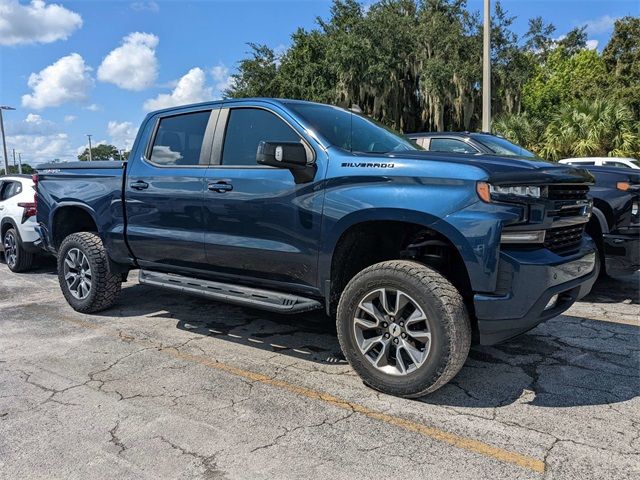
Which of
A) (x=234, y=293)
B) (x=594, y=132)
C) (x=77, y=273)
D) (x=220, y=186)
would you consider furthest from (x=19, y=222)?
(x=594, y=132)

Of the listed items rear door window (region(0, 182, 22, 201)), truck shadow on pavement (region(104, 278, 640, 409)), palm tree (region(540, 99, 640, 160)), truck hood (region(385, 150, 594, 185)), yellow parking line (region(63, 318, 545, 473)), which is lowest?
truck shadow on pavement (region(104, 278, 640, 409))

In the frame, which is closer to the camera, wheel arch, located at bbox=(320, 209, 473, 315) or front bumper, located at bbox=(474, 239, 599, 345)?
front bumper, located at bbox=(474, 239, 599, 345)

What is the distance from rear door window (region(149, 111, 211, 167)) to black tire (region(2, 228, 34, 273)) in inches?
191

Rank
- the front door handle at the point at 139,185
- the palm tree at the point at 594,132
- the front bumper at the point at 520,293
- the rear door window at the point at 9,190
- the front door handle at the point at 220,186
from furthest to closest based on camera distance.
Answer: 1. the palm tree at the point at 594,132
2. the rear door window at the point at 9,190
3. the front door handle at the point at 139,185
4. the front door handle at the point at 220,186
5. the front bumper at the point at 520,293

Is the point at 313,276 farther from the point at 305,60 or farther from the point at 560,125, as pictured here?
the point at 305,60

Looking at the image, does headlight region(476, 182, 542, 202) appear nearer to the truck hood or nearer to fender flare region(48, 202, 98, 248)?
the truck hood

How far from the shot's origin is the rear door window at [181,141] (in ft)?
15.8

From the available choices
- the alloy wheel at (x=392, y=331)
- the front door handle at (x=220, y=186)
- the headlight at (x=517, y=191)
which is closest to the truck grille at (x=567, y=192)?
the headlight at (x=517, y=191)

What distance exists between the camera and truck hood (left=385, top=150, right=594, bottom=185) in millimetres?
3260

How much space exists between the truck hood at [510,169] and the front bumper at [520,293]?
439 millimetres

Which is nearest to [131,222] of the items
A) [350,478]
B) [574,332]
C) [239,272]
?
[239,272]

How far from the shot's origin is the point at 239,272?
4461mm

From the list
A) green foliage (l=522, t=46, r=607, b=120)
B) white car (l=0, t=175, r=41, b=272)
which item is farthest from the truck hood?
green foliage (l=522, t=46, r=607, b=120)

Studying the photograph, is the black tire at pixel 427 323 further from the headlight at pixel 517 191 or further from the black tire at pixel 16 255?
the black tire at pixel 16 255
